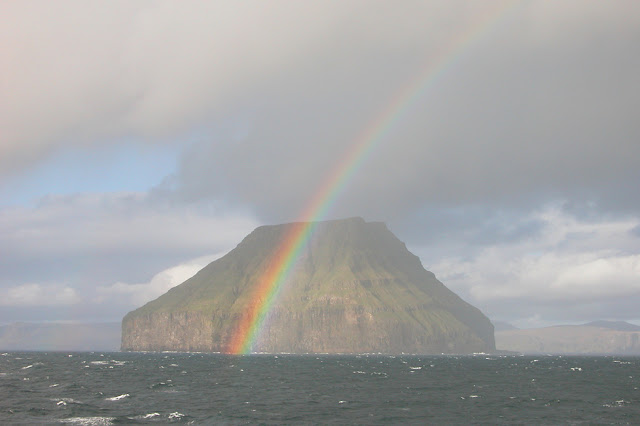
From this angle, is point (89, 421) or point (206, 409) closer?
point (89, 421)

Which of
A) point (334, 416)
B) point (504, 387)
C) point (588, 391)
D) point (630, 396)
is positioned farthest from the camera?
point (504, 387)

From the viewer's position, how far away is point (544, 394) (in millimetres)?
103062

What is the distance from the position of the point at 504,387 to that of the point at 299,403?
164 ft

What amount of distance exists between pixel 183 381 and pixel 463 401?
204 feet

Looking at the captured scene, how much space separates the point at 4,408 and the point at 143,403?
17.0 meters

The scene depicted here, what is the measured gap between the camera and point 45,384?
114 m

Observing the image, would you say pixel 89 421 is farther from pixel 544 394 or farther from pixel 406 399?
pixel 544 394

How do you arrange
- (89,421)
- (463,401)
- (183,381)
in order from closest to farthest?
(89,421) < (463,401) < (183,381)

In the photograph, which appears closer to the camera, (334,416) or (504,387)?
(334,416)

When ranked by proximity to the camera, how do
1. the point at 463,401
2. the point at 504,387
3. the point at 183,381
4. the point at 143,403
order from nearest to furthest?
the point at 143,403
the point at 463,401
the point at 504,387
the point at 183,381

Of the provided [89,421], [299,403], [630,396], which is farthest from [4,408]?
[630,396]

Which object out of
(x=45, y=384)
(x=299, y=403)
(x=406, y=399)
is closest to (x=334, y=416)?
(x=299, y=403)

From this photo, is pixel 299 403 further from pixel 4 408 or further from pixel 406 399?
pixel 4 408

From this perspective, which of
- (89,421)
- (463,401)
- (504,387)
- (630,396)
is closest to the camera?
(89,421)
